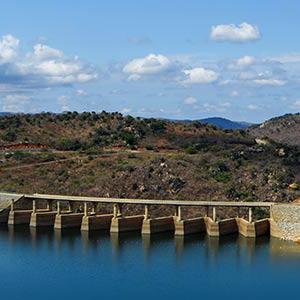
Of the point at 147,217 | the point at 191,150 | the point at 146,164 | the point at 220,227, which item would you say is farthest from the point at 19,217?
the point at 191,150

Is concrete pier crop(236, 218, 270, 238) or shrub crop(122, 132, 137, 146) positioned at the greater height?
shrub crop(122, 132, 137, 146)

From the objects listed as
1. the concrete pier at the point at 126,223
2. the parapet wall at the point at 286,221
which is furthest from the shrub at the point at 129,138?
the parapet wall at the point at 286,221

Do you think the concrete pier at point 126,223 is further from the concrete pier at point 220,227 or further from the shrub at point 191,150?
the shrub at point 191,150

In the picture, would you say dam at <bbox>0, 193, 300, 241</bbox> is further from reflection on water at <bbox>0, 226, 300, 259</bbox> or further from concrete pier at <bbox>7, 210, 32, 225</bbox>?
reflection on water at <bbox>0, 226, 300, 259</bbox>

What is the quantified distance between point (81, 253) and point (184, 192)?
1852cm

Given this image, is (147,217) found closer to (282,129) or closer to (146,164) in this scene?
(146,164)

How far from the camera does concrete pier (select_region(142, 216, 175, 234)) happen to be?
61344 millimetres

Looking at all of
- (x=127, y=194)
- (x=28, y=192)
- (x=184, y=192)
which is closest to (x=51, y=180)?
(x=28, y=192)

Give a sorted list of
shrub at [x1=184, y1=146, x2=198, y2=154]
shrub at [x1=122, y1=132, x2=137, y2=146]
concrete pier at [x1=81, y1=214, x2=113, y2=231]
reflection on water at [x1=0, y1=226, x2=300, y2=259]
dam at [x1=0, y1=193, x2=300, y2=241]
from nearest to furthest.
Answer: reflection on water at [x1=0, y1=226, x2=300, y2=259], dam at [x1=0, y1=193, x2=300, y2=241], concrete pier at [x1=81, y1=214, x2=113, y2=231], shrub at [x1=184, y1=146, x2=198, y2=154], shrub at [x1=122, y1=132, x2=137, y2=146]

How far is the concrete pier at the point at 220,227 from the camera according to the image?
60.3 meters

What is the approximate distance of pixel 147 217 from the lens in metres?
62.3

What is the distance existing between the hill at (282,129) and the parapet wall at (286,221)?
69.4 metres

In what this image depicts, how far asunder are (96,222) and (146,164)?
1405 centimetres

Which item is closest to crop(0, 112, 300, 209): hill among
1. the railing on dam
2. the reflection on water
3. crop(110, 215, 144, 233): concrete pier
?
the railing on dam
